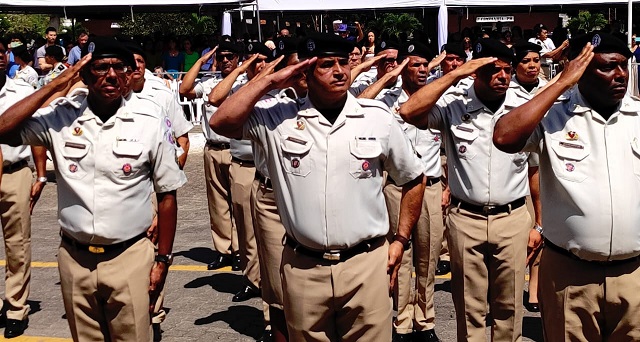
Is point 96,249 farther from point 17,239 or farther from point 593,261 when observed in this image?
point 17,239

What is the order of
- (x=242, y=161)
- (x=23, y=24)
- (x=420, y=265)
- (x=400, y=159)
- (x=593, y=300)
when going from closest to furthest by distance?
(x=593, y=300) → (x=400, y=159) → (x=420, y=265) → (x=242, y=161) → (x=23, y=24)

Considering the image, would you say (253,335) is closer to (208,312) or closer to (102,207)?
(208,312)

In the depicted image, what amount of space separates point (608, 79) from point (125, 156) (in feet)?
8.40

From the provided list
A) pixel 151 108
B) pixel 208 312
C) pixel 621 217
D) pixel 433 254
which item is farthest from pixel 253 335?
pixel 621 217

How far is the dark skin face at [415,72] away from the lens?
7.33 meters

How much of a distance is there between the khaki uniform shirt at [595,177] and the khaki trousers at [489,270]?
142 cm

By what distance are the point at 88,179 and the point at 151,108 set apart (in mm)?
560

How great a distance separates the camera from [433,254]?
7266 millimetres

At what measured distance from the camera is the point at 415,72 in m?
7.35

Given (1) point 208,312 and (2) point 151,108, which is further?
(1) point 208,312

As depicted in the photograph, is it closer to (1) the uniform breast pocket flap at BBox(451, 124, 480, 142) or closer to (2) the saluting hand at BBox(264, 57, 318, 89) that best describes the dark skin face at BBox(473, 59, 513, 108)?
(1) the uniform breast pocket flap at BBox(451, 124, 480, 142)

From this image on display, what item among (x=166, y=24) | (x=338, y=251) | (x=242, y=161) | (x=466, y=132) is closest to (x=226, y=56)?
(x=242, y=161)

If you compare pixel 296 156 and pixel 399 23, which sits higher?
pixel 296 156

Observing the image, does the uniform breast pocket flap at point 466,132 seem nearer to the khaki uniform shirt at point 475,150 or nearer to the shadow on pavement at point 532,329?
the khaki uniform shirt at point 475,150
